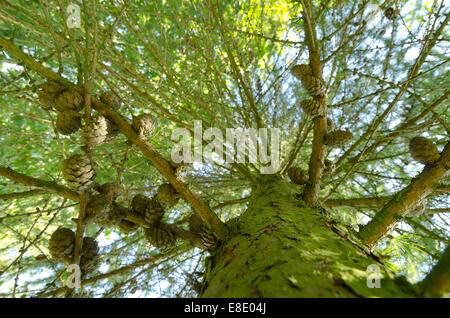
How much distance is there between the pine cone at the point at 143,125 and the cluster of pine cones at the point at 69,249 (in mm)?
498

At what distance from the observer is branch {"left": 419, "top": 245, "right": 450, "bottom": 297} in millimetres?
332

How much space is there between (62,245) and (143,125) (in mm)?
568

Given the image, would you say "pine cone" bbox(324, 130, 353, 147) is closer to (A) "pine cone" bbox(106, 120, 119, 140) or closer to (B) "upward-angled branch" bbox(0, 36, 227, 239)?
(B) "upward-angled branch" bbox(0, 36, 227, 239)

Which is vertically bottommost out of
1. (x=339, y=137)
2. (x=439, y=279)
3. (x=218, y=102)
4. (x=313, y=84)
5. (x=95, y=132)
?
(x=439, y=279)

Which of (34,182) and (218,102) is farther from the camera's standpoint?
(218,102)

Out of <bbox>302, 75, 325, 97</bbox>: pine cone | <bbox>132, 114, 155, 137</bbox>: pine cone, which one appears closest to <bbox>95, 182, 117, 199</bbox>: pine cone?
<bbox>132, 114, 155, 137</bbox>: pine cone

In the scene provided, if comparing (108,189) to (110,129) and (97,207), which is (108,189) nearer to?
(97,207)

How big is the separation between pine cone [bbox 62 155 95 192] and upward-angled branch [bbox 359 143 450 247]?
120cm

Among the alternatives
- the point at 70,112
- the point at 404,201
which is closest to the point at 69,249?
the point at 70,112

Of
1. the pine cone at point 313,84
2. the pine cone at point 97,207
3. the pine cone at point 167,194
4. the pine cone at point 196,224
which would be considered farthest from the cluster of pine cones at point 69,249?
the pine cone at point 313,84

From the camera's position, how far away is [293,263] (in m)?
0.55

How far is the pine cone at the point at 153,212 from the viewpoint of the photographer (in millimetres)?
1047

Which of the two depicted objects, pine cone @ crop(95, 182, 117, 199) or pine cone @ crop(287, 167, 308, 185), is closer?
pine cone @ crop(95, 182, 117, 199)

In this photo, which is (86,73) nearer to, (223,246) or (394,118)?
(223,246)
